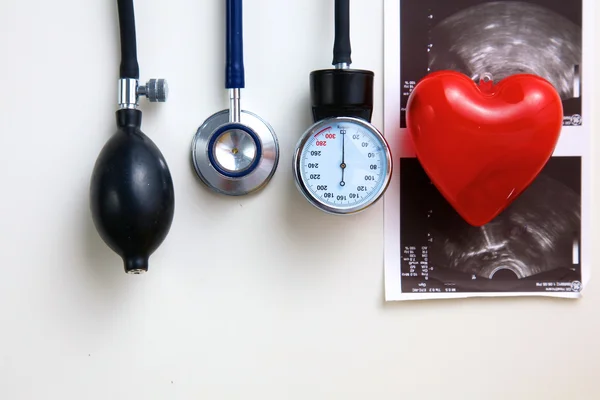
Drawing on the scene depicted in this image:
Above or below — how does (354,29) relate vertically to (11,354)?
above

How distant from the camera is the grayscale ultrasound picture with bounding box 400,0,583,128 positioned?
67 cm

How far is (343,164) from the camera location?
0.63 metres

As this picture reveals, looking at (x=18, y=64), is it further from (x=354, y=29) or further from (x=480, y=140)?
(x=480, y=140)

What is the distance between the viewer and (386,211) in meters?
0.68

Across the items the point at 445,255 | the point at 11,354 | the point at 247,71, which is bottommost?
the point at 11,354

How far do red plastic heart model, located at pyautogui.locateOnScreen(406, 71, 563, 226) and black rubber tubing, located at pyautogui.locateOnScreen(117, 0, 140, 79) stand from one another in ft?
1.05

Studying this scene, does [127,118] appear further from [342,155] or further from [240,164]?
[342,155]

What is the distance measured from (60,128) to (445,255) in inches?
19.4

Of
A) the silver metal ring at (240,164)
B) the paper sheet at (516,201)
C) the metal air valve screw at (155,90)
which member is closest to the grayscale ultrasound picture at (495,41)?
the paper sheet at (516,201)

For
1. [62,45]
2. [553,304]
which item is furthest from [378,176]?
[62,45]

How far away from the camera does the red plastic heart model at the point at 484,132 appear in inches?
23.8

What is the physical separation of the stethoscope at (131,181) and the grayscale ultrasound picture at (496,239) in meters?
0.29

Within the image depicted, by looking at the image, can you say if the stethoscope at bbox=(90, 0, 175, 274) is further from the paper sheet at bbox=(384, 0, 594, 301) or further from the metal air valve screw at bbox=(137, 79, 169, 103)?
the paper sheet at bbox=(384, 0, 594, 301)

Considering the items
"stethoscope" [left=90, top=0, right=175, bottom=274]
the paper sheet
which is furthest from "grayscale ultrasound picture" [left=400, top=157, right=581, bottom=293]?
"stethoscope" [left=90, top=0, right=175, bottom=274]
